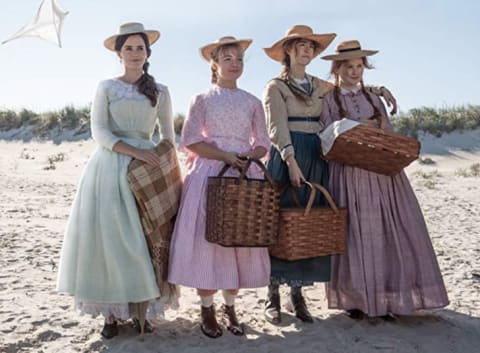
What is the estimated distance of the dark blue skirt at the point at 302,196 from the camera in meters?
4.20

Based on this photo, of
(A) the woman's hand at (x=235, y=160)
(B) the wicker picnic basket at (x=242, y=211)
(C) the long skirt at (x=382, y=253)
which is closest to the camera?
(B) the wicker picnic basket at (x=242, y=211)

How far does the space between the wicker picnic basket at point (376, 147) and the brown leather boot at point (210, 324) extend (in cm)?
137

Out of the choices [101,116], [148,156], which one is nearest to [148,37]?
[101,116]

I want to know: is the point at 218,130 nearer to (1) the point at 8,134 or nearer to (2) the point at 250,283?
(2) the point at 250,283

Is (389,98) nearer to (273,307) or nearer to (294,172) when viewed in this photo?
(294,172)

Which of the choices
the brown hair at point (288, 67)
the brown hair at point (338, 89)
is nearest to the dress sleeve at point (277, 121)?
the brown hair at point (288, 67)

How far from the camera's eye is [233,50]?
13.0 feet

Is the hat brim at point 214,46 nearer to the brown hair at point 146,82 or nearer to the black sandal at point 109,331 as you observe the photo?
the brown hair at point 146,82

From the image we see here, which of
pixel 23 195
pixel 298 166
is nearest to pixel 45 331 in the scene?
pixel 298 166

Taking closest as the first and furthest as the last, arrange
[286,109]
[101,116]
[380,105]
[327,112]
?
[101,116], [286,109], [327,112], [380,105]

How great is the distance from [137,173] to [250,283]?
1.05 m

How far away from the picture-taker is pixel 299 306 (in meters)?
4.36

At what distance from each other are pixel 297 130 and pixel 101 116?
1.39 metres

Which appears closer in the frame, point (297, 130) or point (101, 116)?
point (101, 116)
